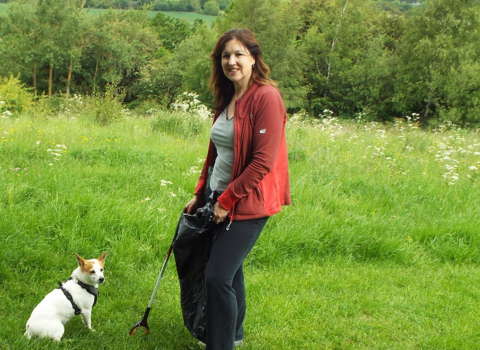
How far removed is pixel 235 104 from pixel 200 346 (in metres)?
1.76

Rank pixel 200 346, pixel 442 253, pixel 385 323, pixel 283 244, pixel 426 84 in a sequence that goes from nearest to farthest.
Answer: pixel 200 346 < pixel 385 323 < pixel 283 244 < pixel 442 253 < pixel 426 84

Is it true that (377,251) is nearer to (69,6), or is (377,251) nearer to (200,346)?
(200,346)

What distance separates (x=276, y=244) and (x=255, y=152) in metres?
2.36

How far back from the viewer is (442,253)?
479 centimetres

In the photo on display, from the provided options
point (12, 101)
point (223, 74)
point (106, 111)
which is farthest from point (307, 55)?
point (223, 74)

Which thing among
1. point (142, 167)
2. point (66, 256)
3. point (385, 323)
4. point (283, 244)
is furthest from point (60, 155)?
point (385, 323)

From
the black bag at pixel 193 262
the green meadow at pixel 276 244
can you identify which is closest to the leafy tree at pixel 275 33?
the green meadow at pixel 276 244

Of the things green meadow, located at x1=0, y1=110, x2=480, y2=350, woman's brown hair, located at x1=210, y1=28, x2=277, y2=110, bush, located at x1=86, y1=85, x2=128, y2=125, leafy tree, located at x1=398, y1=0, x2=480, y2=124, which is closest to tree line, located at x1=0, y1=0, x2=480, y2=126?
leafy tree, located at x1=398, y1=0, x2=480, y2=124

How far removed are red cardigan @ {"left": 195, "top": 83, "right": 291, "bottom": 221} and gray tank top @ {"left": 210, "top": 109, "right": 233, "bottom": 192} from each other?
105mm

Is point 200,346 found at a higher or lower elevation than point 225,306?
lower

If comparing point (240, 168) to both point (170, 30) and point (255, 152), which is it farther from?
point (170, 30)

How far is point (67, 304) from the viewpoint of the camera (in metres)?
2.72

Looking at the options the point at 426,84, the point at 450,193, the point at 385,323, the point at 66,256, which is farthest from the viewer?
the point at 426,84

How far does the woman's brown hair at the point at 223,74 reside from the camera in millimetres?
2387
